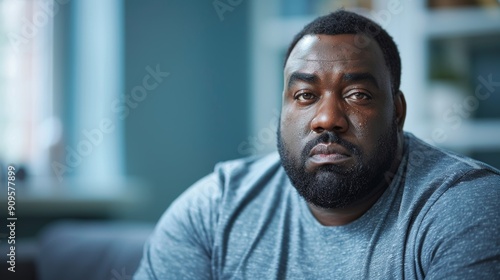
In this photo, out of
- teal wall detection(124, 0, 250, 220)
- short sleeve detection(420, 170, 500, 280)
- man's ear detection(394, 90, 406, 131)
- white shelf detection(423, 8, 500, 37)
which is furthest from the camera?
teal wall detection(124, 0, 250, 220)

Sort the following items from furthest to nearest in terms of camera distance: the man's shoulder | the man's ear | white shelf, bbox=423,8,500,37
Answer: white shelf, bbox=423,8,500,37 → the man's ear → the man's shoulder

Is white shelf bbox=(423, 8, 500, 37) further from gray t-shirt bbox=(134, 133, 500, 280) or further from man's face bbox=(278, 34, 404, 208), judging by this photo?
man's face bbox=(278, 34, 404, 208)

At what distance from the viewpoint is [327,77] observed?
112 cm

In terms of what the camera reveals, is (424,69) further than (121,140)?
No

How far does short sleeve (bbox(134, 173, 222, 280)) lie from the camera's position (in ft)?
4.17

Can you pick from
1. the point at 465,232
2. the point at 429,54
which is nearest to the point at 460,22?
the point at 429,54

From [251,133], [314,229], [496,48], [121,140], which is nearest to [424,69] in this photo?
[496,48]

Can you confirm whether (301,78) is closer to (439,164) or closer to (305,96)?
(305,96)

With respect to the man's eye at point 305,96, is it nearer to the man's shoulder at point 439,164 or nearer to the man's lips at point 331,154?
the man's lips at point 331,154

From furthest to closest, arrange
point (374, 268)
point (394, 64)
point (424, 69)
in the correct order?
point (424, 69)
point (394, 64)
point (374, 268)

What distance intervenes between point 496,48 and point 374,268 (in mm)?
1840

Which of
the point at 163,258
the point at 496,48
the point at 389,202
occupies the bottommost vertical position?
the point at 163,258

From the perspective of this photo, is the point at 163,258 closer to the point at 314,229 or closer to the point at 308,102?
the point at 314,229

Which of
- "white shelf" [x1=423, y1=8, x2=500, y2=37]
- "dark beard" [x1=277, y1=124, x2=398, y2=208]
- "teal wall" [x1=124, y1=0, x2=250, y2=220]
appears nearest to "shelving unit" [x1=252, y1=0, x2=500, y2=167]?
"white shelf" [x1=423, y1=8, x2=500, y2=37]
